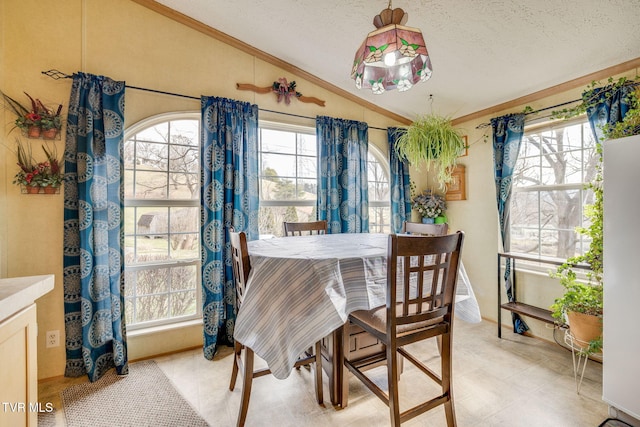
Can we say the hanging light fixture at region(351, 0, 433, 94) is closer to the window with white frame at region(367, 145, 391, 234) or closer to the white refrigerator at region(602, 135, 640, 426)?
the white refrigerator at region(602, 135, 640, 426)

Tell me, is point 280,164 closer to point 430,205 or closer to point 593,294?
point 430,205

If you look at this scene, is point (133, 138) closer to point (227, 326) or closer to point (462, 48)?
point (227, 326)

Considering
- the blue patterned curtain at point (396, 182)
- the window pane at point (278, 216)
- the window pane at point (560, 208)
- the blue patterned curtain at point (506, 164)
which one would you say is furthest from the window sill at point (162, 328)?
the window pane at point (560, 208)

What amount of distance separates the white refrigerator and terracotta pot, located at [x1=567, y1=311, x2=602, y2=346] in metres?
0.38

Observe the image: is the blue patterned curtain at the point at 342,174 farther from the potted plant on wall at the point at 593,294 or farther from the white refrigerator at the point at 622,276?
the white refrigerator at the point at 622,276

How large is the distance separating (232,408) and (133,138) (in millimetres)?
2263

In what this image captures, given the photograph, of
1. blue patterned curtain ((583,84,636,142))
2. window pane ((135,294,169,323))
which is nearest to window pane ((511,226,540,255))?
blue patterned curtain ((583,84,636,142))

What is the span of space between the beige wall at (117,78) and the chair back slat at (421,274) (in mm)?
1863

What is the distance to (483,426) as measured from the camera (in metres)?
1.63

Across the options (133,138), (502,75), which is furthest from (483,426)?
(133,138)

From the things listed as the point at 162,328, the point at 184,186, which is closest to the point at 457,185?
the point at 184,186

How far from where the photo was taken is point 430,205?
139 inches

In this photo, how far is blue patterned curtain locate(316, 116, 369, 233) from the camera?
3.09 m

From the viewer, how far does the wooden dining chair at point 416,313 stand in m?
1.34
